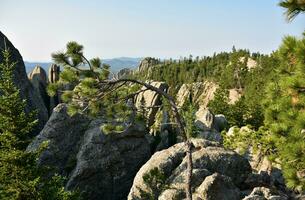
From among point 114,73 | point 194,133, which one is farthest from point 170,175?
point 194,133

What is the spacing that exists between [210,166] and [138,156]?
30.1ft

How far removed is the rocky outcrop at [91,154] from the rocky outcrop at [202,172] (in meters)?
6.45

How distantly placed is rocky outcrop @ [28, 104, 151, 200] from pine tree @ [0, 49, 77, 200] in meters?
8.81

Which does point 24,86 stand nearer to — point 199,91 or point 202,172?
point 202,172

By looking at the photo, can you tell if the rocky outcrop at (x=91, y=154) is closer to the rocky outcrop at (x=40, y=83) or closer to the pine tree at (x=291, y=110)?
the pine tree at (x=291, y=110)

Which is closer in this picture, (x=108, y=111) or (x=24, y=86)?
(x=108, y=111)

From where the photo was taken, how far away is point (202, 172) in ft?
68.0

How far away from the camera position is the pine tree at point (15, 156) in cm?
1859

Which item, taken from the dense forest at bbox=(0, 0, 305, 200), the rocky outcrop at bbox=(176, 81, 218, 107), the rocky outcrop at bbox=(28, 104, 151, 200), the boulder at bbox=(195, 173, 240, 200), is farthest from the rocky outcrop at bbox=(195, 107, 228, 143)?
the rocky outcrop at bbox=(176, 81, 218, 107)

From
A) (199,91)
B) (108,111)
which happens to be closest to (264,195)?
(108,111)

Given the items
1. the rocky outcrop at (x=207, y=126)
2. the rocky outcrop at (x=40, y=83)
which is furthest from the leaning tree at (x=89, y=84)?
the rocky outcrop at (x=40, y=83)

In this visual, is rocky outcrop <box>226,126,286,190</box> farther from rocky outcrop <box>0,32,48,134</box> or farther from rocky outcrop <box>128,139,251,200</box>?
rocky outcrop <box>0,32,48,134</box>

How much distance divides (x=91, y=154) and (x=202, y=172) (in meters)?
10.3

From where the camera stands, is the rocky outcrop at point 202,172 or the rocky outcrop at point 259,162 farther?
the rocky outcrop at point 259,162
